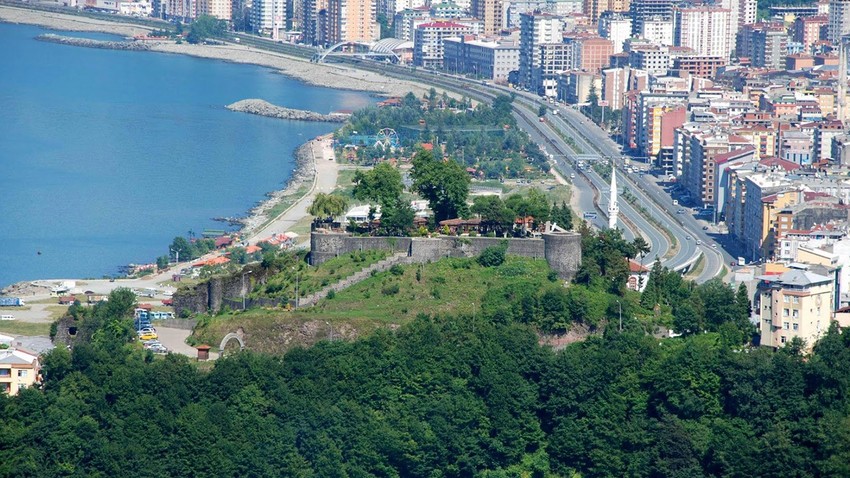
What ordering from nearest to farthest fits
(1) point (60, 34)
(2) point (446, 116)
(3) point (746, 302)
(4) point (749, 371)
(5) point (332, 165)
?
(4) point (749, 371) → (3) point (746, 302) → (5) point (332, 165) → (2) point (446, 116) → (1) point (60, 34)

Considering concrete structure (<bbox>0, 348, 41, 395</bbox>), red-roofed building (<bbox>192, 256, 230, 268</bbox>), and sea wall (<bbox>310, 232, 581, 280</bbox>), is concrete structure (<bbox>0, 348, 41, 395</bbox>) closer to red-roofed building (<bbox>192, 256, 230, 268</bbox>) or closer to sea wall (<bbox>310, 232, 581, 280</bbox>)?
sea wall (<bbox>310, 232, 581, 280</bbox>)

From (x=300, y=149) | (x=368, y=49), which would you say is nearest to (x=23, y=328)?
(x=300, y=149)

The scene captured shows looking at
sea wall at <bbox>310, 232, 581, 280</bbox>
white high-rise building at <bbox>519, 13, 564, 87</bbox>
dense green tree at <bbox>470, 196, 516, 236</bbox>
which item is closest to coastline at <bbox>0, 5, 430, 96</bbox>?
white high-rise building at <bbox>519, 13, 564, 87</bbox>

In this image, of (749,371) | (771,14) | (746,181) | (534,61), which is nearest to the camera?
(749,371)

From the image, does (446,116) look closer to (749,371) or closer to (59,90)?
(59,90)

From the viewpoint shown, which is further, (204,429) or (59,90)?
(59,90)

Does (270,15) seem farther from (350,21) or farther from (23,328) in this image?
(23,328)

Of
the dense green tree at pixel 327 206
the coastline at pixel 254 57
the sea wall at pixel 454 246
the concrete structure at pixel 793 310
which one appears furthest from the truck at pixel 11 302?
the coastline at pixel 254 57

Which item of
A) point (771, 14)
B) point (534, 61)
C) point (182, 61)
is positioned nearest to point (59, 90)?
point (182, 61)
